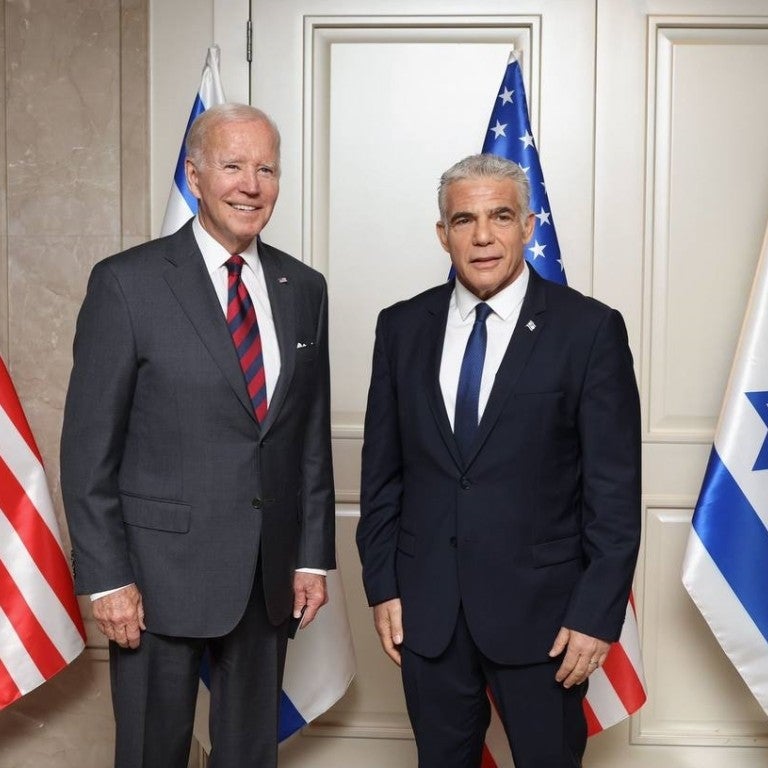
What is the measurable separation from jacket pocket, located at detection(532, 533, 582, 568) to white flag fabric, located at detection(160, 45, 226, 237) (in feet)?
4.60

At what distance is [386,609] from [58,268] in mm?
1602

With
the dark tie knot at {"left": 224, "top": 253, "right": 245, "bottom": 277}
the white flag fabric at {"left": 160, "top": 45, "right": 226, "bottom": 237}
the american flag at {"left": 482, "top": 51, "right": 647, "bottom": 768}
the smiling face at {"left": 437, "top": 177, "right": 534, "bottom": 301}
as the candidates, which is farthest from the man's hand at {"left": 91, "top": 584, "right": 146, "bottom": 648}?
the american flag at {"left": 482, "top": 51, "right": 647, "bottom": 768}

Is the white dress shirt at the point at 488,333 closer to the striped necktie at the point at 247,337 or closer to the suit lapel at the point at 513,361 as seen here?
the suit lapel at the point at 513,361

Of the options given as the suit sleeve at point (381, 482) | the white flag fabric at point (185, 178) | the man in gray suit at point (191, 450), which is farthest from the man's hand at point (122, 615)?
the white flag fabric at point (185, 178)

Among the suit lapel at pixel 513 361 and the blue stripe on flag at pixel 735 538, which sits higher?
the suit lapel at pixel 513 361

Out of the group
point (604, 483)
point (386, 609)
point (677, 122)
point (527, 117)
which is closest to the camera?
point (604, 483)

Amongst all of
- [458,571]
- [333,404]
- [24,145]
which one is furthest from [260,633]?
[24,145]

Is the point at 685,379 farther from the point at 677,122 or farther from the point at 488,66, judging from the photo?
the point at 488,66

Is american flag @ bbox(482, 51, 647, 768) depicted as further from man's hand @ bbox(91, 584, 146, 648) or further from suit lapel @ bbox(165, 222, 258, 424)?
man's hand @ bbox(91, 584, 146, 648)

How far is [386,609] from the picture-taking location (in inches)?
77.8

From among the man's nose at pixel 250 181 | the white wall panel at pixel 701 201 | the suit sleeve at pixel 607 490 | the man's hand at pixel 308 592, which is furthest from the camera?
the white wall panel at pixel 701 201

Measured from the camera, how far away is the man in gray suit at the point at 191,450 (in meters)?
1.87

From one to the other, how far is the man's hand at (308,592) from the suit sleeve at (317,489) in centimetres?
3

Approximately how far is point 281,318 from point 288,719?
129 cm
